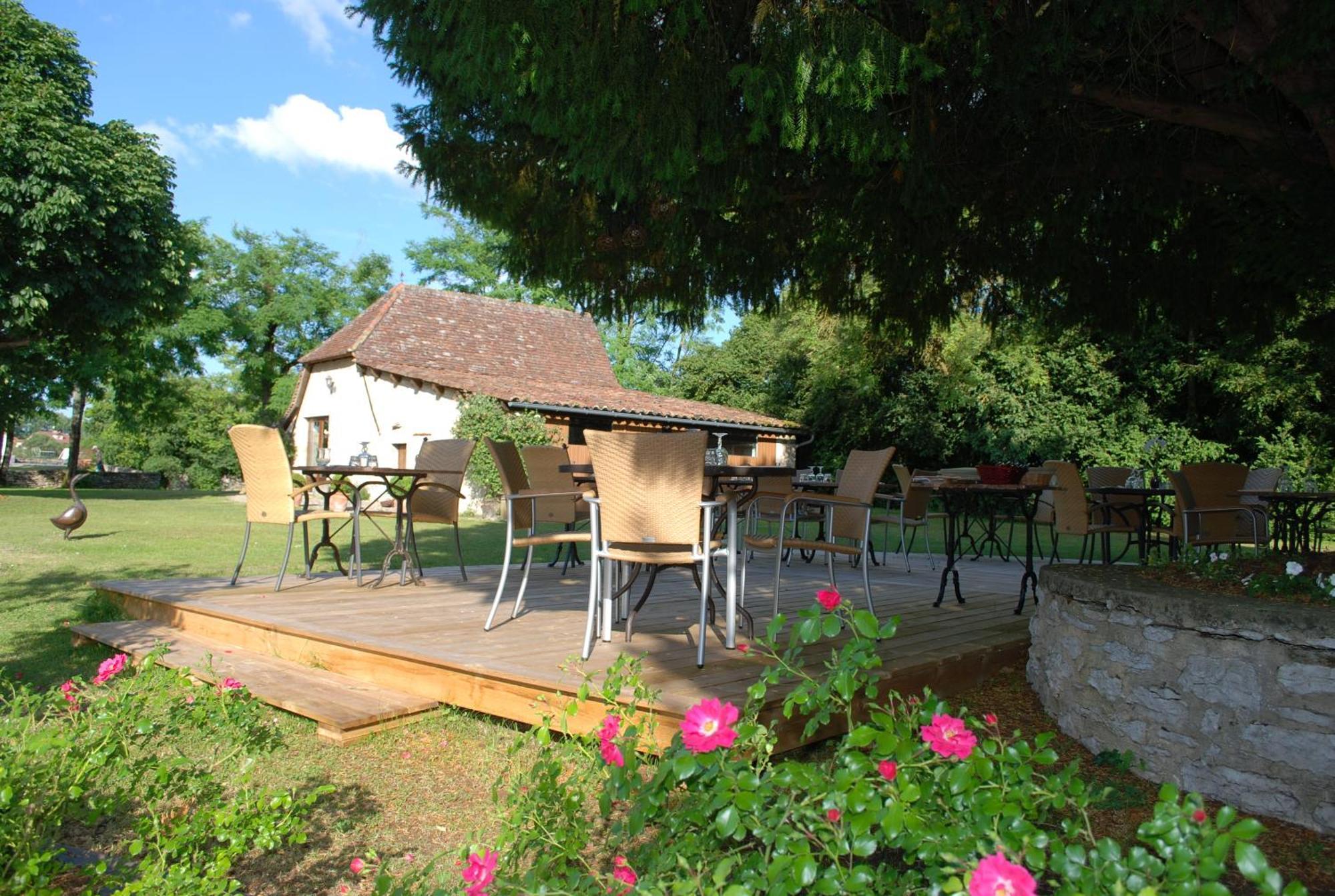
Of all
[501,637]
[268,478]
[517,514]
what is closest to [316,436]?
[268,478]

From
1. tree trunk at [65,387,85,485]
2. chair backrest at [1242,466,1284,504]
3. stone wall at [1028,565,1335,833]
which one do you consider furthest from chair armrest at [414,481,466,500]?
tree trunk at [65,387,85,485]

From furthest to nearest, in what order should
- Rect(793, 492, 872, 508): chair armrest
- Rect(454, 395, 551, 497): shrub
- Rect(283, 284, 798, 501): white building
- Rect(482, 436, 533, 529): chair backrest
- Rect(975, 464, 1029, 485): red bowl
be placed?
Rect(283, 284, 798, 501): white building, Rect(454, 395, 551, 497): shrub, Rect(975, 464, 1029, 485): red bowl, Rect(482, 436, 533, 529): chair backrest, Rect(793, 492, 872, 508): chair armrest

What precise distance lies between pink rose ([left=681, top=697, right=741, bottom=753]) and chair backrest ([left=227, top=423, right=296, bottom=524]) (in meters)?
4.06

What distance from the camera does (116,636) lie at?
4.52 m

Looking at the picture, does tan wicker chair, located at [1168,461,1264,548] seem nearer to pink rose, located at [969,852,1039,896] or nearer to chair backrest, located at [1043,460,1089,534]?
chair backrest, located at [1043,460,1089,534]

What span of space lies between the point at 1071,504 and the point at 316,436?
21.9 metres

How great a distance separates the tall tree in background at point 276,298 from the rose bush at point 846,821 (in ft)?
113

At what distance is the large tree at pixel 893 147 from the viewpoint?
2.88 metres

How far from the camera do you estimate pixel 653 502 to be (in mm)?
3402

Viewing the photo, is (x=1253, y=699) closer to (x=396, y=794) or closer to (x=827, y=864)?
(x=827, y=864)

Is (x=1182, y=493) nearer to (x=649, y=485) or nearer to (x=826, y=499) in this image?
(x=826, y=499)

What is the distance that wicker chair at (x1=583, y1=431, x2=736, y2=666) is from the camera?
3352 mm

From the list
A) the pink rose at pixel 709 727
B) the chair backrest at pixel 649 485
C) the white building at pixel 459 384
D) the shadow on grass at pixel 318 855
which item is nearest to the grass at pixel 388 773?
the shadow on grass at pixel 318 855

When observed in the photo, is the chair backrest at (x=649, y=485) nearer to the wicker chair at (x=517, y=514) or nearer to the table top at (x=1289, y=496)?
the wicker chair at (x=517, y=514)
